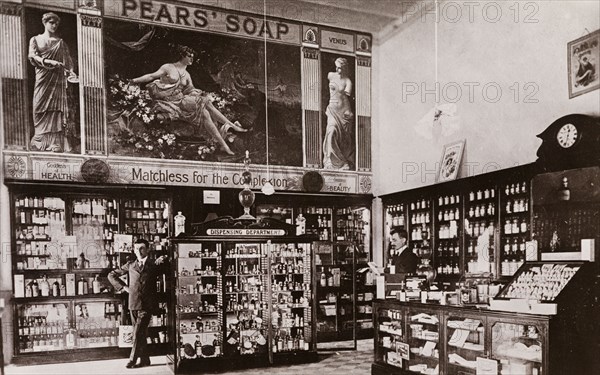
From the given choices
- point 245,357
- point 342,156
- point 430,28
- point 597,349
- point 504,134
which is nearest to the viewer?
point 597,349

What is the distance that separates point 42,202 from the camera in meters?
8.75

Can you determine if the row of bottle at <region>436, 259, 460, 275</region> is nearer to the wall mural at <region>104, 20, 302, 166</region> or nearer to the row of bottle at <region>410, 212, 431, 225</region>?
the row of bottle at <region>410, 212, 431, 225</region>

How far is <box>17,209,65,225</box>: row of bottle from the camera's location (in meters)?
8.62

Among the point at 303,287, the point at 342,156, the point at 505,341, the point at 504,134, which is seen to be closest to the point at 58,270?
the point at 303,287

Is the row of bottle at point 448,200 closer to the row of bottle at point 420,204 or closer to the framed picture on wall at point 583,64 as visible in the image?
the row of bottle at point 420,204

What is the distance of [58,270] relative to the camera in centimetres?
877

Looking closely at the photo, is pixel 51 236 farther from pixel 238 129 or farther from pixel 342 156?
pixel 342 156

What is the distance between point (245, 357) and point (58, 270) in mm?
3641

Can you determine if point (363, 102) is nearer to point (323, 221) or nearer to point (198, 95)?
point (323, 221)

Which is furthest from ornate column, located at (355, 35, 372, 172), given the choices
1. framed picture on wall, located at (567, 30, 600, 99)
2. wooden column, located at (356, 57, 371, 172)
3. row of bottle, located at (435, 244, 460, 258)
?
framed picture on wall, located at (567, 30, 600, 99)

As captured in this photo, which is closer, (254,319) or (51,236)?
(254,319)

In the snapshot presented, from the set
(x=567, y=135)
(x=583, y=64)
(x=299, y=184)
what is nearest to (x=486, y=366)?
(x=567, y=135)

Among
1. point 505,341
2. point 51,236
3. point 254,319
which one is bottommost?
point 254,319

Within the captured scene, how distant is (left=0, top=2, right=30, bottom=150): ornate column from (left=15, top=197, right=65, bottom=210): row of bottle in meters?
0.93
